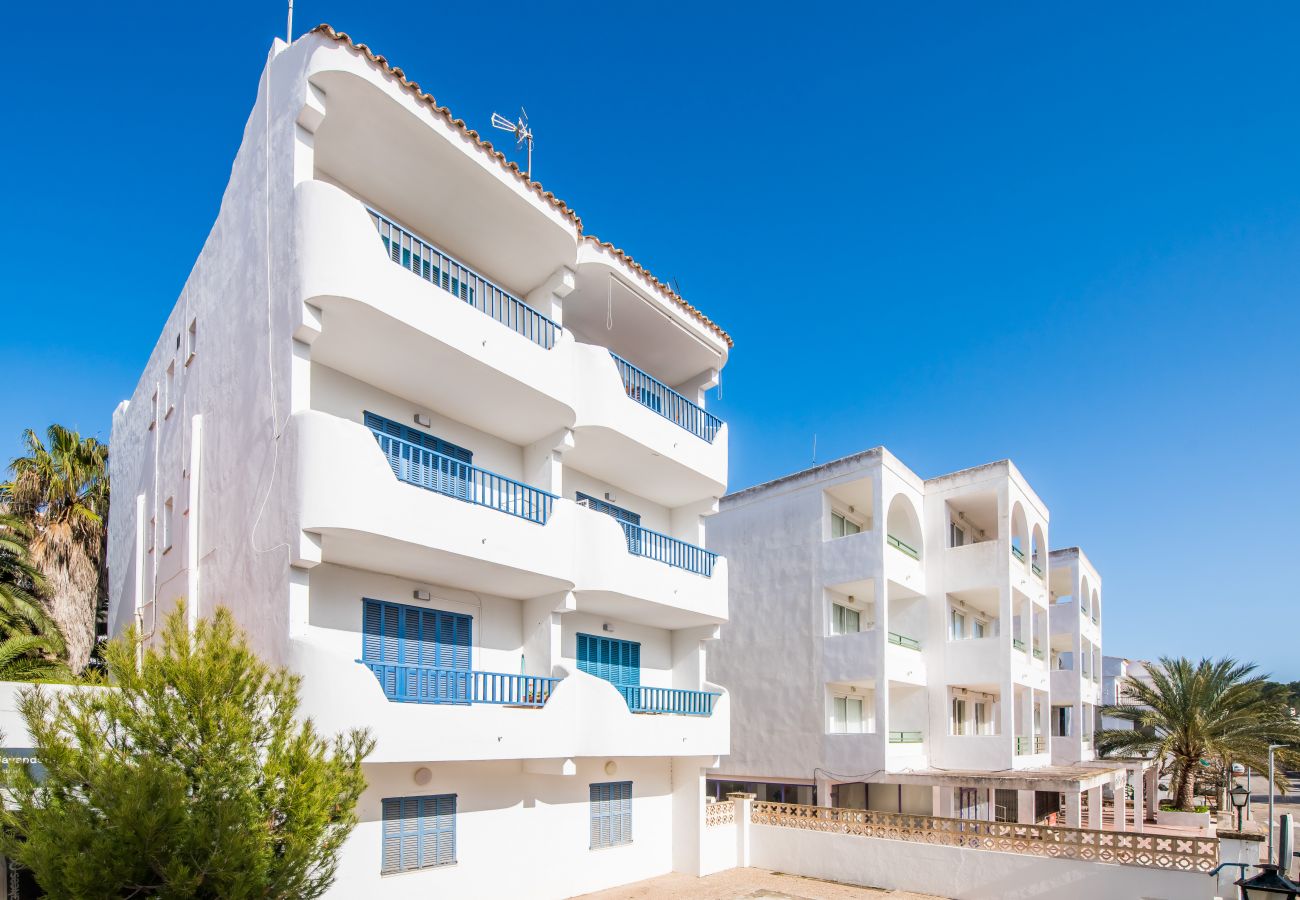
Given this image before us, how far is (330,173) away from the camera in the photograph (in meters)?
15.3

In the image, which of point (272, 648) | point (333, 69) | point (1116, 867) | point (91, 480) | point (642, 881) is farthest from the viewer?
point (91, 480)

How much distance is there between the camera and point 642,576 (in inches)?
722

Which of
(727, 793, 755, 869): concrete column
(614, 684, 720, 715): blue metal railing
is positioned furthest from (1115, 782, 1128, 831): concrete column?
(614, 684, 720, 715): blue metal railing

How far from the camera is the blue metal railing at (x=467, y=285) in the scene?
1532cm

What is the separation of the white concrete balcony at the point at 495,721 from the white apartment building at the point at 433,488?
44mm

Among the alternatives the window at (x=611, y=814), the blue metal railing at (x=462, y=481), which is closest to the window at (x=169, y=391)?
the blue metal railing at (x=462, y=481)

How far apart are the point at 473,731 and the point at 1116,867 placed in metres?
12.4

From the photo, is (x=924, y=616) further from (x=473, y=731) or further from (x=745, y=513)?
(x=473, y=731)

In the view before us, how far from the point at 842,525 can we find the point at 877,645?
451cm

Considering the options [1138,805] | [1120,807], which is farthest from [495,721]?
[1138,805]

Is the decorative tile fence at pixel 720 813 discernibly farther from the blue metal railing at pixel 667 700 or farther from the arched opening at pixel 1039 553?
the arched opening at pixel 1039 553

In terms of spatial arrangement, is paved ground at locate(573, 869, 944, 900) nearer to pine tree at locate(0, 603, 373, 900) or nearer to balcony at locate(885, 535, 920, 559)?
balcony at locate(885, 535, 920, 559)

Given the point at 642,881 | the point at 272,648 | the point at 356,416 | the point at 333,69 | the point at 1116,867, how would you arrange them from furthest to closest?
1. the point at 642,881
2. the point at 1116,867
3. the point at 356,416
4. the point at 333,69
5. the point at 272,648

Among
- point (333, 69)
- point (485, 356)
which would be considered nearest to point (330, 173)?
point (333, 69)
